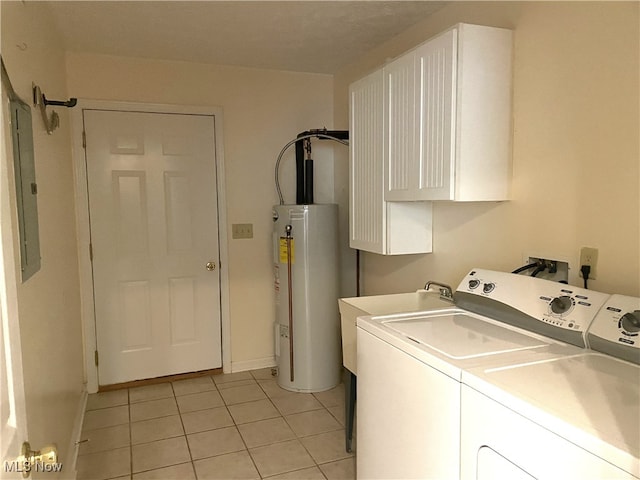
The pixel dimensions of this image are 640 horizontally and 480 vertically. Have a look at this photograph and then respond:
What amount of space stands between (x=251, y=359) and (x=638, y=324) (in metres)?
2.91

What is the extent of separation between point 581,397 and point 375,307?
1320mm

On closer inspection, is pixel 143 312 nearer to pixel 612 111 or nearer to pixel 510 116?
pixel 510 116

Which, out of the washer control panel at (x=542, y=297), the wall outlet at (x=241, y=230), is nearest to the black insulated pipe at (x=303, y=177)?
the wall outlet at (x=241, y=230)

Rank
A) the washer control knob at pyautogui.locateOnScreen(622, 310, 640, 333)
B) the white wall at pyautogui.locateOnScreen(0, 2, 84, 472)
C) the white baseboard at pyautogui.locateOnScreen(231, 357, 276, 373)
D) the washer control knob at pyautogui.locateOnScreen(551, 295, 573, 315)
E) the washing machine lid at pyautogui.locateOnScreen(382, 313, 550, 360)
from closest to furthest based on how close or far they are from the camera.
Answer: the washer control knob at pyautogui.locateOnScreen(622, 310, 640, 333) → the washing machine lid at pyautogui.locateOnScreen(382, 313, 550, 360) → the washer control knob at pyautogui.locateOnScreen(551, 295, 573, 315) → the white wall at pyautogui.locateOnScreen(0, 2, 84, 472) → the white baseboard at pyautogui.locateOnScreen(231, 357, 276, 373)

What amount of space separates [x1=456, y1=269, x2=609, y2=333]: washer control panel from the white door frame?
2121 millimetres

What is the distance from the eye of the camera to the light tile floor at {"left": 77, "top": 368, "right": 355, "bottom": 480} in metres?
2.36

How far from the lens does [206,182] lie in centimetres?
343

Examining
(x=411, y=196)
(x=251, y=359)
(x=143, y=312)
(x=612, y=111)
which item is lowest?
(x=251, y=359)

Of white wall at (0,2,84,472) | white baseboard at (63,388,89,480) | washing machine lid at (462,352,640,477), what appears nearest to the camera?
washing machine lid at (462,352,640,477)

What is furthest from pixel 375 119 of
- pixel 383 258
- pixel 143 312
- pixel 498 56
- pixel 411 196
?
pixel 143 312

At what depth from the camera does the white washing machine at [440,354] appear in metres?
1.27

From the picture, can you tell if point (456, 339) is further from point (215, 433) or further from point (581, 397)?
point (215, 433)

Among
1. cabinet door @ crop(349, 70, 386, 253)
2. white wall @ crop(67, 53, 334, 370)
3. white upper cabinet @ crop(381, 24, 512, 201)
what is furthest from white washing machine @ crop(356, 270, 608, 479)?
white wall @ crop(67, 53, 334, 370)

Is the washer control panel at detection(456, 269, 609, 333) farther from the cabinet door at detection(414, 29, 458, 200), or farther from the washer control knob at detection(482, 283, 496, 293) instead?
the cabinet door at detection(414, 29, 458, 200)
